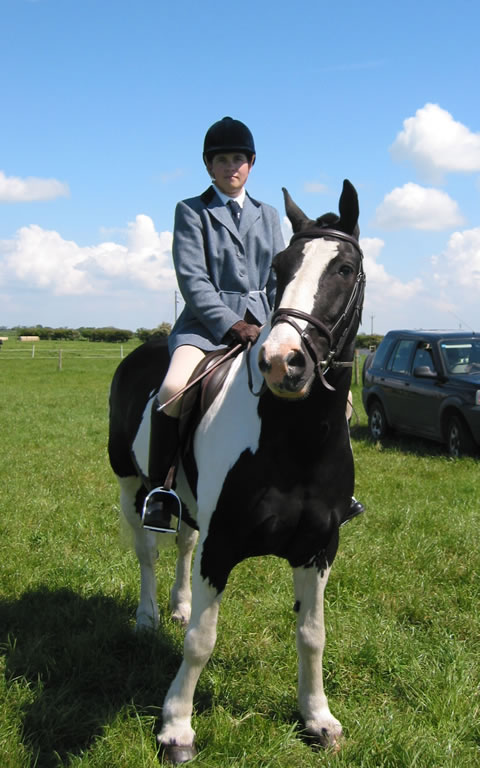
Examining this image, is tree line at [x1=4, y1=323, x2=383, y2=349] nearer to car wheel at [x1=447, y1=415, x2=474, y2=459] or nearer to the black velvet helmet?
car wheel at [x1=447, y1=415, x2=474, y2=459]

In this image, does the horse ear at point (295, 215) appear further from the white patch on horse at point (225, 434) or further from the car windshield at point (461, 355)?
the car windshield at point (461, 355)

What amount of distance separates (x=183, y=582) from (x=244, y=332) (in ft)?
7.03

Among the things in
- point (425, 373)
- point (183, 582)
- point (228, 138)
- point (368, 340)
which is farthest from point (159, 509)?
point (368, 340)

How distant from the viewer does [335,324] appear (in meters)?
2.92

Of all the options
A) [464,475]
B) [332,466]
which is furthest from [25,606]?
[464,475]

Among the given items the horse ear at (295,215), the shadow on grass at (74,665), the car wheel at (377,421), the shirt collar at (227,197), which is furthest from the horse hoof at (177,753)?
the car wheel at (377,421)

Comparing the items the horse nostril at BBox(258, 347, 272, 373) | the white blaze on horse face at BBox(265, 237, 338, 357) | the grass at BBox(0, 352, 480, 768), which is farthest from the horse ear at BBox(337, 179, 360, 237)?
the grass at BBox(0, 352, 480, 768)

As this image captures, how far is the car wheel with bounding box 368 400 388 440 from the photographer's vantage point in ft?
42.9

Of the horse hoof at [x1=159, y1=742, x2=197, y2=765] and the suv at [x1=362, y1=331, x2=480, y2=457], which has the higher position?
the suv at [x1=362, y1=331, x2=480, y2=457]

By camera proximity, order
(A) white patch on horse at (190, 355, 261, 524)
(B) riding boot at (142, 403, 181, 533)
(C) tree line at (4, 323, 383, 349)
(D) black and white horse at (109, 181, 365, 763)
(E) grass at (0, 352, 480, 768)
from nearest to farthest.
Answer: (D) black and white horse at (109, 181, 365, 763), (A) white patch on horse at (190, 355, 261, 524), (E) grass at (0, 352, 480, 768), (B) riding boot at (142, 403, 181, 533), (C) tree line at (4, 323, 383, 349)

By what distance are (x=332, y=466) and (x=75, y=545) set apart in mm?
3623

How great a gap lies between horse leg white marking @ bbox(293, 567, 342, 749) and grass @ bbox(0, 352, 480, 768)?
0.40 ft

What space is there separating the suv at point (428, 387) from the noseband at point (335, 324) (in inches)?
313

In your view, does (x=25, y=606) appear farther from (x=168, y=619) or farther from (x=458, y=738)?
(x=458, y=738)
